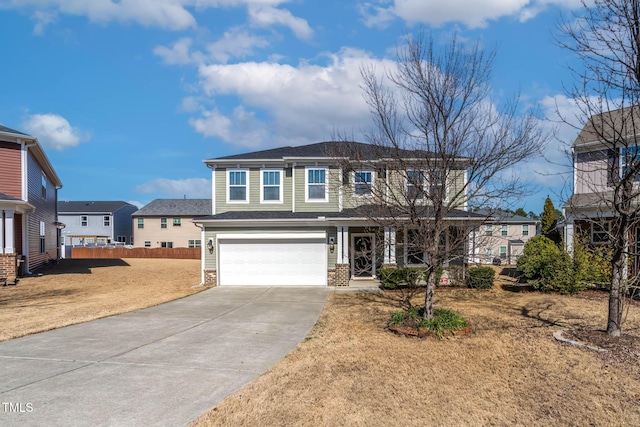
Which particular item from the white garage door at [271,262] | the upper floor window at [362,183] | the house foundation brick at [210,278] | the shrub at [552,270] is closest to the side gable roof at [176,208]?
the house foundation brick at [210,278]

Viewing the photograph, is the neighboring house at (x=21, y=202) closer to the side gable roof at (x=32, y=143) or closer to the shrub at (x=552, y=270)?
the side gable roof at (x=32, y=143)

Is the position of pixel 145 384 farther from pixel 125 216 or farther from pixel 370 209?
pixel 125 216

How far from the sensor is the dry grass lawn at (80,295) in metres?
9.26

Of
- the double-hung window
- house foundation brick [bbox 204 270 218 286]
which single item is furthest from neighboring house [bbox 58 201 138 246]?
the double-hung window

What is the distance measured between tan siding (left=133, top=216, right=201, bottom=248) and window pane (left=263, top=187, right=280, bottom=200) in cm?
2630

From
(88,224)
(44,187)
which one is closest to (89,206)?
(88,224)

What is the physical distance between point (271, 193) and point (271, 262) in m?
3.03

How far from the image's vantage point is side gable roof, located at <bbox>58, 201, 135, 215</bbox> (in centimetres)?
4494

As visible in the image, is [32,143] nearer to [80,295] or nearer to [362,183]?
[80,295]

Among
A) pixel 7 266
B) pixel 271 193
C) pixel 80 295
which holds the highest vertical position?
pixel 271 193

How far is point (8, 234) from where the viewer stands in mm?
16172

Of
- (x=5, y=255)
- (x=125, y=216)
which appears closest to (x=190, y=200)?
(x=125, y=216)

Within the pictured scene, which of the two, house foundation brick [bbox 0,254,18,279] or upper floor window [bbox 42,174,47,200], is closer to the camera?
house foundation brick [bbox 0,254,18,279]

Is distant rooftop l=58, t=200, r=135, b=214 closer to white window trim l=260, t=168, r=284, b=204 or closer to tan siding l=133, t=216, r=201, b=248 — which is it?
tan siding l=133, t=216, r=201, b=248
